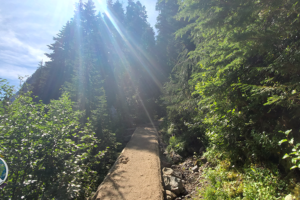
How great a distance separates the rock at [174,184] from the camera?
4488 millimetres

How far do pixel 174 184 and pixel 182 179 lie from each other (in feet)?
2.55

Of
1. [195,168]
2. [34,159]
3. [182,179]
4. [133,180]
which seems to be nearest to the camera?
[34,159]

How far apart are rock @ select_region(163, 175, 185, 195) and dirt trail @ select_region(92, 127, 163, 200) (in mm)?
292

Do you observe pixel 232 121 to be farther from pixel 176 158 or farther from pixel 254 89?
pixel 176 158

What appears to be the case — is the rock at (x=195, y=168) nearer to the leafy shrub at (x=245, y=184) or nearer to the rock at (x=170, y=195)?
the rock at (x=170, y=195)

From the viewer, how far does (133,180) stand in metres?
4.88

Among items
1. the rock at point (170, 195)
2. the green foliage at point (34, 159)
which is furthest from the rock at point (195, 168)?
the green foliage at point (34, 159)

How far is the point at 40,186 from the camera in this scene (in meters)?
3.07

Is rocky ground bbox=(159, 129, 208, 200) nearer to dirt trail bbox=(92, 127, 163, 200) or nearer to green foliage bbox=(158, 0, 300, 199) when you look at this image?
dirt trail bbox=(92, 127, 163, 200)

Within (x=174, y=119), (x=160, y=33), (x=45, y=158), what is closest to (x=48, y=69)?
(x=160, y=33)

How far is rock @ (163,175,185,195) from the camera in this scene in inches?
177

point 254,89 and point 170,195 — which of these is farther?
point 170,195

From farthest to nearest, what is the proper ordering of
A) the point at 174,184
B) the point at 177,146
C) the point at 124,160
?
1. the point at 177,146
2. the point at 124,160
3. the point at 174,184

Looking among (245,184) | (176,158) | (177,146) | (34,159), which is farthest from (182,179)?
(34,159)
